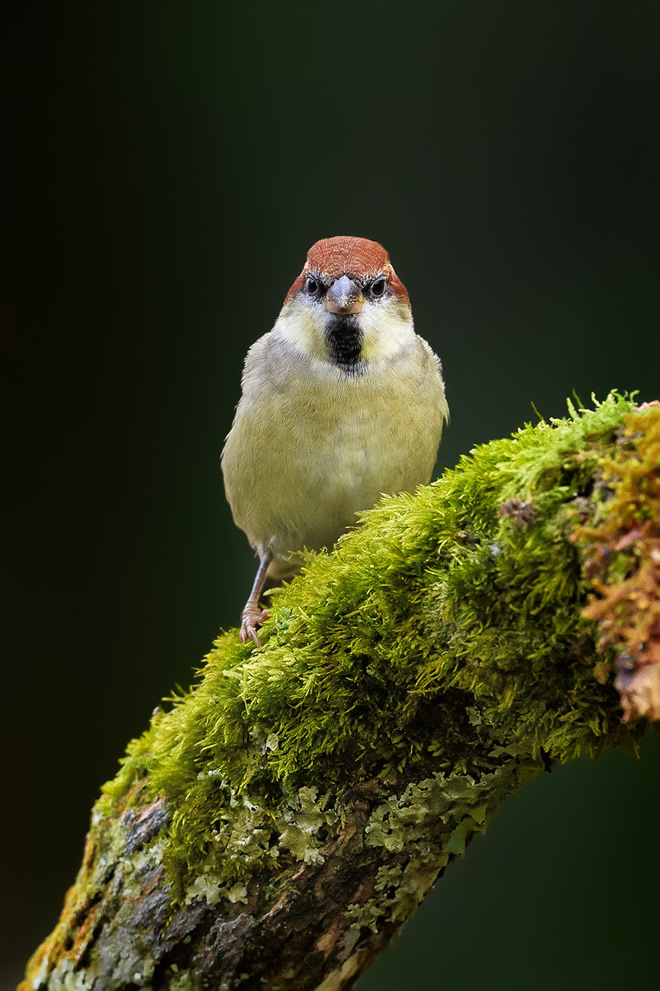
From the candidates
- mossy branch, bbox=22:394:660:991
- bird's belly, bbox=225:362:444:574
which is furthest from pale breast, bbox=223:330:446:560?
mossy branch, bbox=22:394:660:991

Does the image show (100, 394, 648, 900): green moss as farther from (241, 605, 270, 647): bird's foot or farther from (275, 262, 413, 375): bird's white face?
(275, 262, 413, 375): bird's white face

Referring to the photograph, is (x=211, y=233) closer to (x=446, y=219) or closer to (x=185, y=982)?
(x=446, y=219)

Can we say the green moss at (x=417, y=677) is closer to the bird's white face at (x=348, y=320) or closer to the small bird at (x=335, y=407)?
the small bird at (x=335, y=407)

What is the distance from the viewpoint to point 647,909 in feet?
12.1

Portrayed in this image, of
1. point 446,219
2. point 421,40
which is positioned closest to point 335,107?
point 421,40

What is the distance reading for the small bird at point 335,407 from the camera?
8.32ft

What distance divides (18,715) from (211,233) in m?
2.64

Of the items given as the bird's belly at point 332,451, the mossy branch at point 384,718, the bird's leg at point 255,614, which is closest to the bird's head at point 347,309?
the bird's belly at point 332,451

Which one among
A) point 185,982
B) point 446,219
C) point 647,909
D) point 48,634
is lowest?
point 185,982

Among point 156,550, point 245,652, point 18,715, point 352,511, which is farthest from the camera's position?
point 156,550

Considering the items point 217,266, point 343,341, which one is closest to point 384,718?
point 343,341

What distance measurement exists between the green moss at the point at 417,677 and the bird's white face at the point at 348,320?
841 mm

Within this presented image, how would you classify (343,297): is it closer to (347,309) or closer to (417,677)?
(347,309)

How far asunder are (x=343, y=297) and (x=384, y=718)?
53.4 inches
